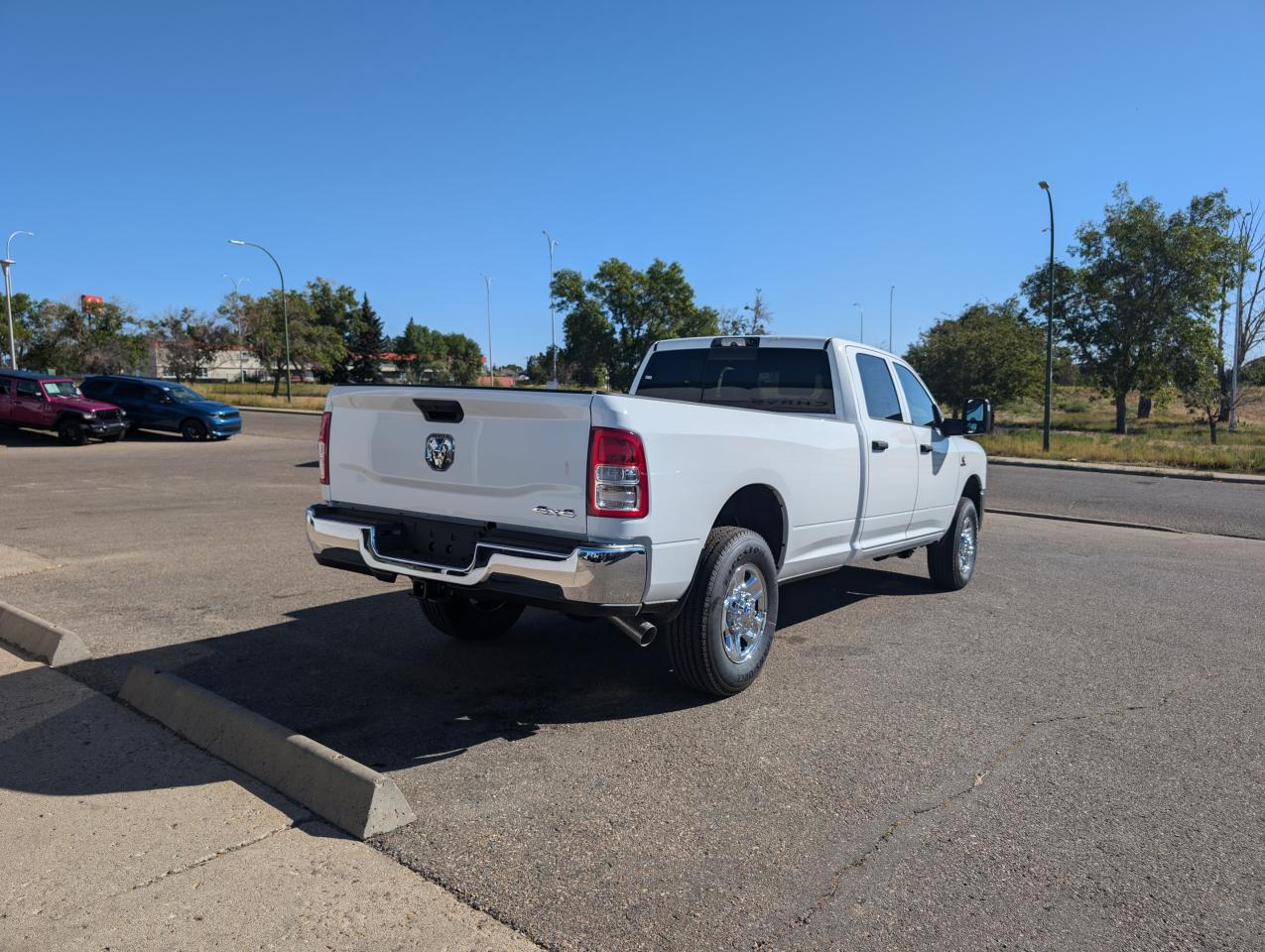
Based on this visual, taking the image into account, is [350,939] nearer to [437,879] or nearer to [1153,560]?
[437,879]

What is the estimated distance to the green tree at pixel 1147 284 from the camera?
139ft

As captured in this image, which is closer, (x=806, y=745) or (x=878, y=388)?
(x=806, y=745)

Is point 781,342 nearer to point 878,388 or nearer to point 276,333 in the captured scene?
point 878,388

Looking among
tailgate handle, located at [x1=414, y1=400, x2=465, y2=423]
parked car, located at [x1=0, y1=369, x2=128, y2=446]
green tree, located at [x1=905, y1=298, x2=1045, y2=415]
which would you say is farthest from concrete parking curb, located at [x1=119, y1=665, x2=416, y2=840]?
green tree, located at [x1=905, y1=298, x2=1045, y2=415]

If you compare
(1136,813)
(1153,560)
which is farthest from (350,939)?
(1153,560)

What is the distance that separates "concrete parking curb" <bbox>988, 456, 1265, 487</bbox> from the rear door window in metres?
17.3

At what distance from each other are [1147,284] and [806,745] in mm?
47136

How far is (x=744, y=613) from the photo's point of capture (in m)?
4.75

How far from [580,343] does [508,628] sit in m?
74.6

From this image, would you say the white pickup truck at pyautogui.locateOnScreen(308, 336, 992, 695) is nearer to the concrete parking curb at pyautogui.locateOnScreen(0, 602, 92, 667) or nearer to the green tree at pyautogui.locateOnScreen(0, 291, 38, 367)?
the concrete parking curb at pyautogui.locateOnScreen(0, 602, 92, 667)

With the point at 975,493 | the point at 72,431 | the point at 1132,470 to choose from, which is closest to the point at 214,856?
the point at 975,493

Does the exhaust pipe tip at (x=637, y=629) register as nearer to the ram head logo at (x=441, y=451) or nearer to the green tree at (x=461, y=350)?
the ram head logo at (x=441, y=451)

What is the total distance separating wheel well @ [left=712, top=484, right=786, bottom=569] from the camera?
4.97 meters

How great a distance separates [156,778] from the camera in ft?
12.1
